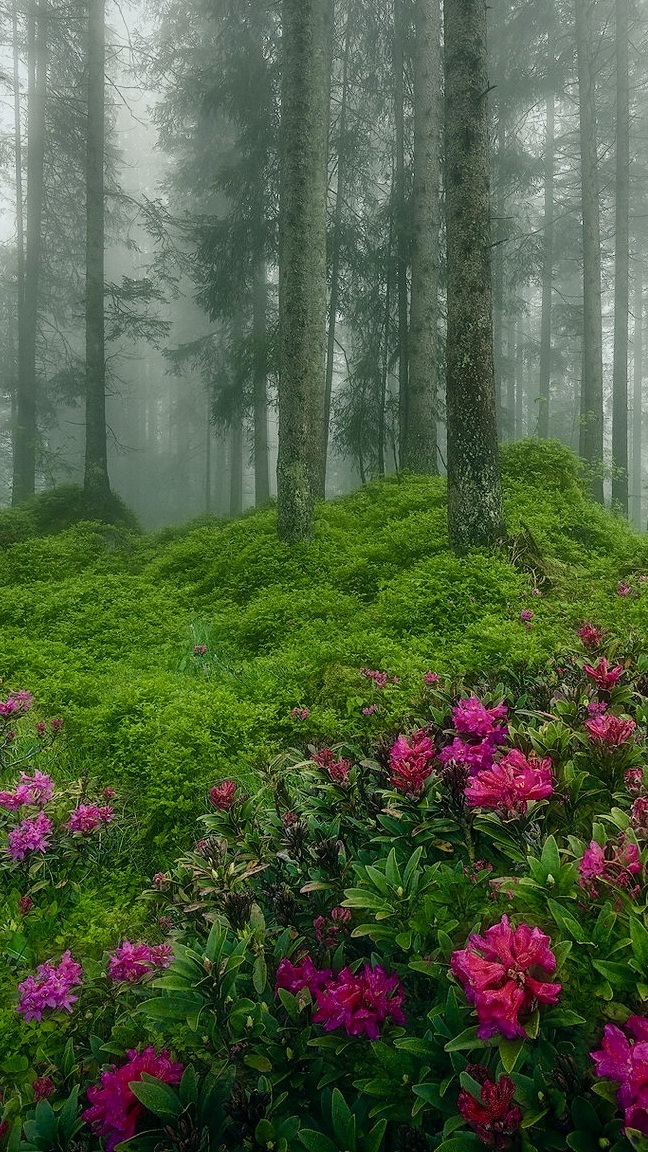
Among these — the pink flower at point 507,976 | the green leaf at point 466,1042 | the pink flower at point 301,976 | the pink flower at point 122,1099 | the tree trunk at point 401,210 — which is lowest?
the pink flower at point 122,1099

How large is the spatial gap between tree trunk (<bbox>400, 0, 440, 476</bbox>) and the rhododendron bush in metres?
8.38

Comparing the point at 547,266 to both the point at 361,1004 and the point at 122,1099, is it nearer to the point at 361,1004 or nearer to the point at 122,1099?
the point at 361,1004

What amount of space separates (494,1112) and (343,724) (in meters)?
2.99

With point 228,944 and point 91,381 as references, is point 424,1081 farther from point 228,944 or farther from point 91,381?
point 91,381

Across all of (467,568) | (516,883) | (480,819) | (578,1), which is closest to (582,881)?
(516,883)

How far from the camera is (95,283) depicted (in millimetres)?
12609

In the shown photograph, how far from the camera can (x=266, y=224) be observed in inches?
510

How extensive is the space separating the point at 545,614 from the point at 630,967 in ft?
13.1

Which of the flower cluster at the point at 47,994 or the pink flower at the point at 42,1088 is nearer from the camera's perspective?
the pink flower at the point at 42,1088

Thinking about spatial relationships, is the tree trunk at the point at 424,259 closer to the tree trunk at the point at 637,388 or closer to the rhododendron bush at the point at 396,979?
the rhododendron bush at the point at 396,979

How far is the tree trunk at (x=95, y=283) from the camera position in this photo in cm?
1239

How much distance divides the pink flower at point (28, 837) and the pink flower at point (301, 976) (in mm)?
1457

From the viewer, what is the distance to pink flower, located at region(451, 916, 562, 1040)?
1.24 metres

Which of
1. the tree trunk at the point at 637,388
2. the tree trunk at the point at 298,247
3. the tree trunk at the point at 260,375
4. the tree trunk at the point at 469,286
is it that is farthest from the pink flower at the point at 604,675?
the tree trunk at the point at 637,388
